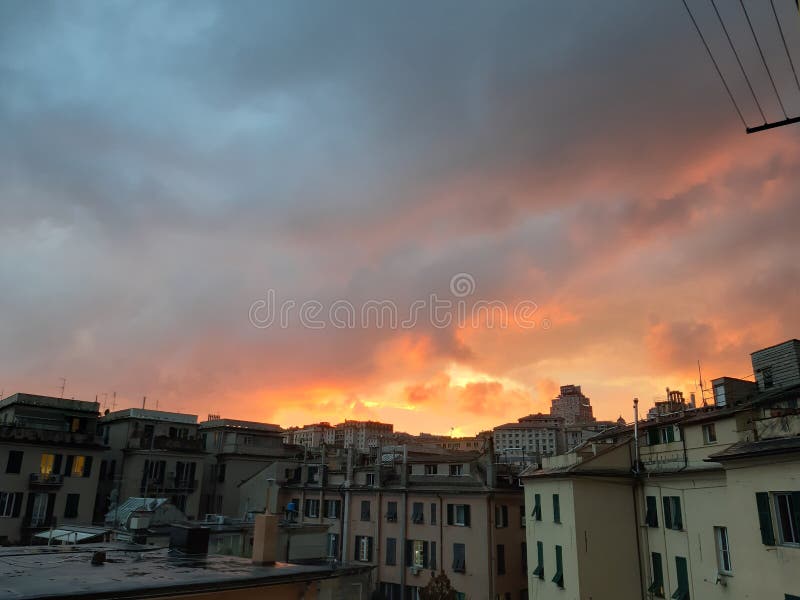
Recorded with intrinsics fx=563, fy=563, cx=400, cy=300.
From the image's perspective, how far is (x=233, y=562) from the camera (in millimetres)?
18750

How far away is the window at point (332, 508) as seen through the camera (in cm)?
5612

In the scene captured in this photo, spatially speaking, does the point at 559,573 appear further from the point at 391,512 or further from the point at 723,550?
the point at 391,512

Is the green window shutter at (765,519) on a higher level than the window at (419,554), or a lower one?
higher

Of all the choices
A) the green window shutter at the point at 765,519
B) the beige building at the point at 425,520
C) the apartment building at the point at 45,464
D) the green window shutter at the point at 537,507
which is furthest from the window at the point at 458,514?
the apartment building at the point at 45,464

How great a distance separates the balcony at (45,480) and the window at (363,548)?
2660 cm

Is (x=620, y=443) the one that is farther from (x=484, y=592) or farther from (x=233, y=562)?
(x=233, y=562)

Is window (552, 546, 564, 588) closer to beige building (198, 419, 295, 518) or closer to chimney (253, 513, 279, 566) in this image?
chimney (253, 513, 279, 566)

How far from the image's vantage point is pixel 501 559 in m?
46.0

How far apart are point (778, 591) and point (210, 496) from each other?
56.7 meters

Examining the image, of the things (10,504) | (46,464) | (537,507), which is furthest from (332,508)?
(10,504)

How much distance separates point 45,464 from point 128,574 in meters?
40.3

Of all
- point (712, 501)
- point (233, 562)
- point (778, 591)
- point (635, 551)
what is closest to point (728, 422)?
point (712, 501)

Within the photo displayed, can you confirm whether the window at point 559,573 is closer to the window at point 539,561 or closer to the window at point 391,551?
the window at point 539,561

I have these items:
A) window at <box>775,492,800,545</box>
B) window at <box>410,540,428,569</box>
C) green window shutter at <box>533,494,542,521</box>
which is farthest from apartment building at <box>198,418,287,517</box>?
window at <box>775,492,800,545</box>
